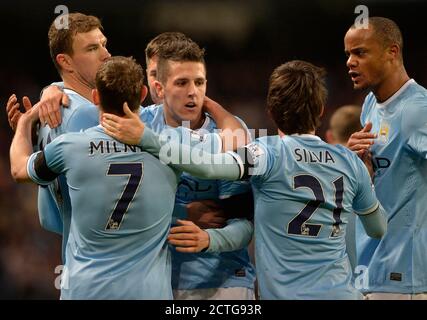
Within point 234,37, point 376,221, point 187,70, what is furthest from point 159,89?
point 234,37

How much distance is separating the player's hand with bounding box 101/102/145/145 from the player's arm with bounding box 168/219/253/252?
1.86ft

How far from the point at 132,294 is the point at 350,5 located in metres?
9.96

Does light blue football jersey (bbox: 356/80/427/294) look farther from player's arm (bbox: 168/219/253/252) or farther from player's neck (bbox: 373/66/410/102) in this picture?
player's arm (bbox: 168/219/253/252)

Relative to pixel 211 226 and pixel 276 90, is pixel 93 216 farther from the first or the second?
pixel 276 90

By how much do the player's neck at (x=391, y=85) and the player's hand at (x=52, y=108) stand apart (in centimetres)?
Result: 213

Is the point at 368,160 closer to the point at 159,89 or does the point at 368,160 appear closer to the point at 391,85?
the point at 391,85

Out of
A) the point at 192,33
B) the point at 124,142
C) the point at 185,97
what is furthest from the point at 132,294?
the point at 192,33

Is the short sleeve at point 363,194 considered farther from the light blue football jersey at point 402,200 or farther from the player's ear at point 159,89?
the player's ear at point 159,89

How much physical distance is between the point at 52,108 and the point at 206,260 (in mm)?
1357

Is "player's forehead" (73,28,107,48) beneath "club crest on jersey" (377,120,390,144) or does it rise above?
above

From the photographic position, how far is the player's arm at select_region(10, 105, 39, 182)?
425cm

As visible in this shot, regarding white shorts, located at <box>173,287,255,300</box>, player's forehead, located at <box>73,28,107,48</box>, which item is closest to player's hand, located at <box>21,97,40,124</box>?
player's forehead, located at <box>73,28,107,48</box>

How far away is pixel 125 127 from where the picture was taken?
3.96 meters

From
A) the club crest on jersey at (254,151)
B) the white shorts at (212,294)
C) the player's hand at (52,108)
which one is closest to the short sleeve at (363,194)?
the club crest on jersey at (254,151)
